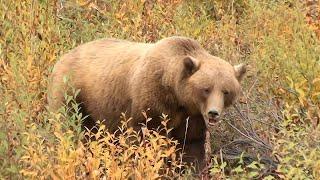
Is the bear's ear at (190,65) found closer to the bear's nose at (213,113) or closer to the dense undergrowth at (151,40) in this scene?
the bear's nose at (213,113)

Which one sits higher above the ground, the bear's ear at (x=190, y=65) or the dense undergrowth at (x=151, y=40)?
the bear's ear at (x=190, y=65)

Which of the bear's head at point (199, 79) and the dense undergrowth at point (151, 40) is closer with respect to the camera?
the dense undergrowth at point (151, 40)

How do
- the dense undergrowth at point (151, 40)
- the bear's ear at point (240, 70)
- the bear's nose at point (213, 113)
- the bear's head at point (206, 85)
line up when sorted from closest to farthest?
the dense undergrowth at point (151, 40) → the bear's nose at point (213, 113) → the bear's head at point (206, 85) → the bear's ear at point (240, 70)

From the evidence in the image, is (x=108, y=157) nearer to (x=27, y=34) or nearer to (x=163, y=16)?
(x=27, y=34)

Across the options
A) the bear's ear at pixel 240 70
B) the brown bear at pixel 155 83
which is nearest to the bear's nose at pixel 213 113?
the brown bear at pixel 155 83

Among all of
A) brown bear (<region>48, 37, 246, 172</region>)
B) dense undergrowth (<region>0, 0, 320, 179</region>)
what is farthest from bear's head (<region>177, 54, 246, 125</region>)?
dense undergrowth (<region>0, 0, 320, 179</region>)

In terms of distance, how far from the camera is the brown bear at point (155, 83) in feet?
18.8

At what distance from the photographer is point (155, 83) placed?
19.4 ft

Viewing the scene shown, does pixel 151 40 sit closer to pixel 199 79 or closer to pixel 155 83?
pixel 155 83

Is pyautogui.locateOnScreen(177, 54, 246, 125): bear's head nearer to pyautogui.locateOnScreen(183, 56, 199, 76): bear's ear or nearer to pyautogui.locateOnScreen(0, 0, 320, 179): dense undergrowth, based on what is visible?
pyautogui.locateOnScreen(183, 56, 199, 76): bear's ear

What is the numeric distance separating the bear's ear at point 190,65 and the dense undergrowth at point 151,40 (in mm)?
593

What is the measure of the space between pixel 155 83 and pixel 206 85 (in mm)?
458

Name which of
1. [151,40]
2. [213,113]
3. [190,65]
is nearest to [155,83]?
[190,65]

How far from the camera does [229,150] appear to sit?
20.6 ft
